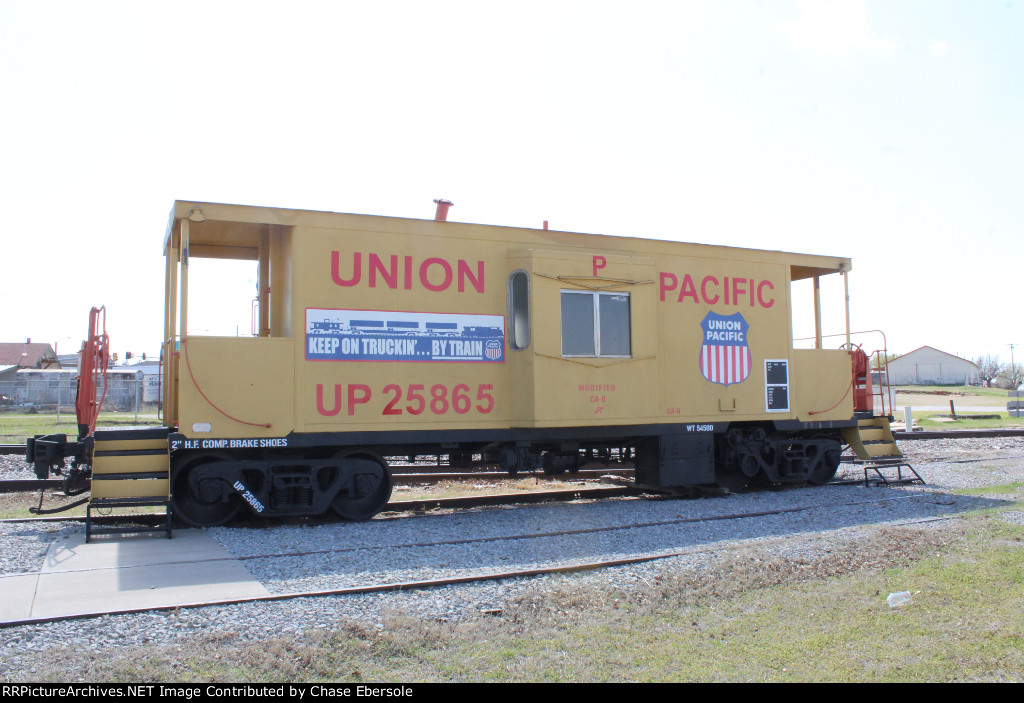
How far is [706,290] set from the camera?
10773 mm

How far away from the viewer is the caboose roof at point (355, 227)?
27.5ft

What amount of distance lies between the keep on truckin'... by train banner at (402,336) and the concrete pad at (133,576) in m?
2.45

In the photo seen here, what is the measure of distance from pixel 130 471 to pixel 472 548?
3.76 metres

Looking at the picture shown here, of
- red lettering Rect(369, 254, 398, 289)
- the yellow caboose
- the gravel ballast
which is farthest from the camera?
red lettering Rect(369, 254, 398, 289)

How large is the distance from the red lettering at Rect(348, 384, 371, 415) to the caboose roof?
1.83 metres

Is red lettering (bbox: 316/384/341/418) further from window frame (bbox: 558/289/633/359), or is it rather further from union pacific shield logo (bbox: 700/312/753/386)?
union pacific shield logo (bbox: 700/312/753/386)

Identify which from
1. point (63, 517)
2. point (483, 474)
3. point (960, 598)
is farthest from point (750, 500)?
point (63, 517)

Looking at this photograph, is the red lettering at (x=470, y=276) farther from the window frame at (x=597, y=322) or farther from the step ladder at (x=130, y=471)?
the step ladder at (x=130, y=471)

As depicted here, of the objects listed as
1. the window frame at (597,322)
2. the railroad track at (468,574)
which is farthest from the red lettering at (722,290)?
the railroad track at (468,574)

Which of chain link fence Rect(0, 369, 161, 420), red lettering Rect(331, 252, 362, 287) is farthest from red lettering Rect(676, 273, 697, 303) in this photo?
chain link fence Rect(0, 369, 161, 420)

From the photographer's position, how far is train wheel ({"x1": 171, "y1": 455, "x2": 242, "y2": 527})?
8.20 metres

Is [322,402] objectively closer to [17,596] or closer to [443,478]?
[17,596]

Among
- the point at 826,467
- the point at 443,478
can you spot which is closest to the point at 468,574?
the point at 443,478

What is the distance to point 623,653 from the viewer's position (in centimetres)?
424
